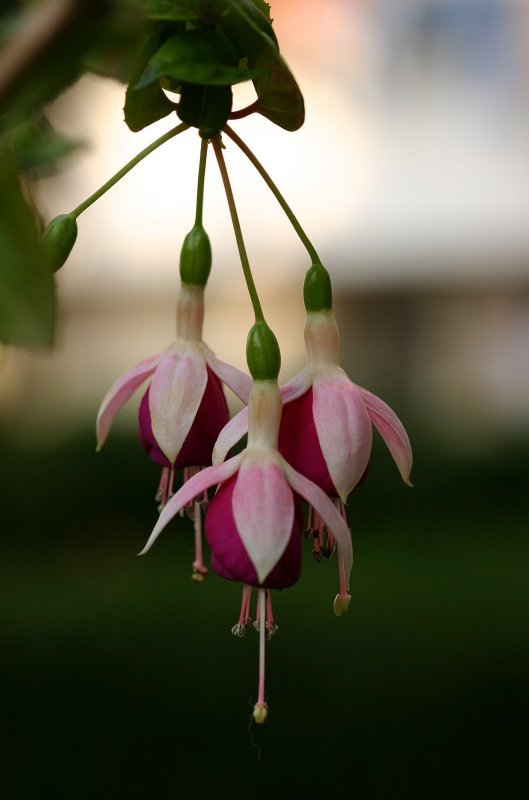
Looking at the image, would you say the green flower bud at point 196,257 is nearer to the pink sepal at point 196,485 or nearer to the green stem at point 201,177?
the green stem at point 201,177

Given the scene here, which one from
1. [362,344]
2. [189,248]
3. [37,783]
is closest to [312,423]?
[189,248]

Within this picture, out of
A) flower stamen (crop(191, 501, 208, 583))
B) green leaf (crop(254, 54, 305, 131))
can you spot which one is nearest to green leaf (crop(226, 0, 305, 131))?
green leaf (crop(254, 54, 305, 131))

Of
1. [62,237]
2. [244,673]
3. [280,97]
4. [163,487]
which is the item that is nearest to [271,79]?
[280,97]

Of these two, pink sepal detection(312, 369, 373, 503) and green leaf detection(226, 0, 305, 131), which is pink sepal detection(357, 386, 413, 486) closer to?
pink sepal detection(312, 369, 373, 503)

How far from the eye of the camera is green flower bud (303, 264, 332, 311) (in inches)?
22.7

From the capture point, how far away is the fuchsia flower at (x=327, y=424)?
495 millimetres

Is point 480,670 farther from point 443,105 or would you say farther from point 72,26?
point 443,105

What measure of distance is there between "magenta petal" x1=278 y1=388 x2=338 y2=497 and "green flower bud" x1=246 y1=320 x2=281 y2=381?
0.07 feet

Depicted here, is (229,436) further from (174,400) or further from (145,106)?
(145,106)

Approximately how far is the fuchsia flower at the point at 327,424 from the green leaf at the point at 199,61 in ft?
0.52

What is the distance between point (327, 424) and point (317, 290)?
0.36ft

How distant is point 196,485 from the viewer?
497 millimetres

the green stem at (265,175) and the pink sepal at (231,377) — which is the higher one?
the green stem at (265,175)

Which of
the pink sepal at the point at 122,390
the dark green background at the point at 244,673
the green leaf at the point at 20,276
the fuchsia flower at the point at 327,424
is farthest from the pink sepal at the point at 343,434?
the dark green background at the point at 244,673
